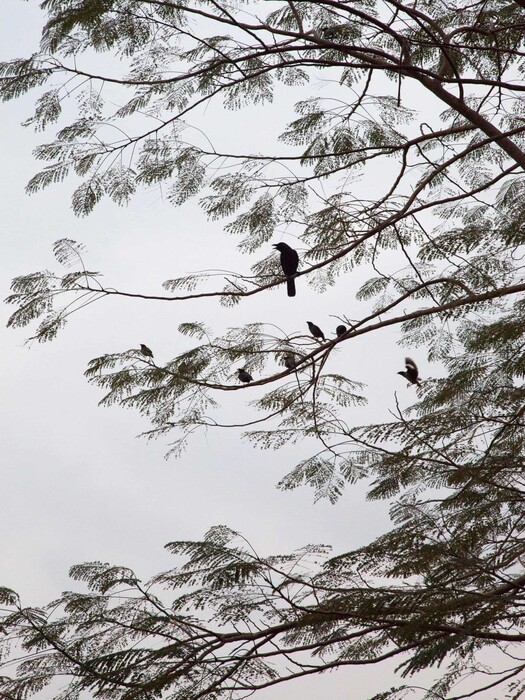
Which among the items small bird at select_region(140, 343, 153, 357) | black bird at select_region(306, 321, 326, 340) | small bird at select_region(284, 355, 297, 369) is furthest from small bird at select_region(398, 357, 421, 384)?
small bird at select_region(140, 343, 153, 357)

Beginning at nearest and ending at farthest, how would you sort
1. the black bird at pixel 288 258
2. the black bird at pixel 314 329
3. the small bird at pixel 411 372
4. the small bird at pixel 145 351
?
the small bird at pixel 145 351 < the black bird at pixel 288 258 < the small bird at pixel 411 372 < the black bird at pixel 314 329

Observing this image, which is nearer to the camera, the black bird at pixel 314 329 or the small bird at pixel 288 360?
the small bird at pixel 288 360

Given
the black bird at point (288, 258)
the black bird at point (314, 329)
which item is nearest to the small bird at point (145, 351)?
the black bird at point (288, 258)

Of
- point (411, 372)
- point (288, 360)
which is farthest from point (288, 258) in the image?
point (411, 372)

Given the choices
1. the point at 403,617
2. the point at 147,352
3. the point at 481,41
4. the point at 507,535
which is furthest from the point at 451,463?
the point at 481,41

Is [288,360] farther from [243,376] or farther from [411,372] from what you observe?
[411,372]

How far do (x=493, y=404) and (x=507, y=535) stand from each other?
2.63ft

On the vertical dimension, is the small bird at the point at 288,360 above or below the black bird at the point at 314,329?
below

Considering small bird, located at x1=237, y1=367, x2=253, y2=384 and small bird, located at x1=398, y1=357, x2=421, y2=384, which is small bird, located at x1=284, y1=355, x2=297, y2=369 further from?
small bird, located at x1=398, y1=357, x2=421, y2=384

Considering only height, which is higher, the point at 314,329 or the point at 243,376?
the point at 314,329

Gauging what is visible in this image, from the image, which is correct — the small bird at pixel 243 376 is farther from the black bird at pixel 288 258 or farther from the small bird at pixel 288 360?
the black bird at pixel 288 258

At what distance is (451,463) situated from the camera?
4371 millimetres

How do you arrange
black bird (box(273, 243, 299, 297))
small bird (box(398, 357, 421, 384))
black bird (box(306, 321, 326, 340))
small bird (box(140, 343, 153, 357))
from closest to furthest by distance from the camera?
small bird (box(140, 343, 153, 357)) → black bird (box(273, 243, 299, 297)) → small bird (box(398, 357, 421, 384)) → black bird (box(306, 321, 326, 340))

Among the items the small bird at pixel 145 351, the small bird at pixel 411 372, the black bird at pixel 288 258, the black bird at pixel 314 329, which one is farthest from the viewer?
the black bird at pixel 314 329
